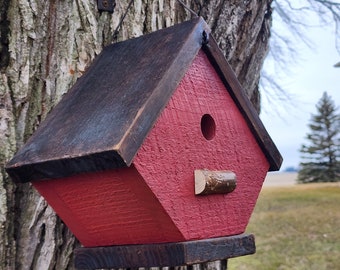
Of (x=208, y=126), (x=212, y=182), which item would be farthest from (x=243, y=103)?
(x=212, y=182)

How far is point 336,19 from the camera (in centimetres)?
650

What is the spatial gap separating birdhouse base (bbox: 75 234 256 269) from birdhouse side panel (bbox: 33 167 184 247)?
2cm

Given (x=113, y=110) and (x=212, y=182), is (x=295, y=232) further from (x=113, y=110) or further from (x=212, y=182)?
(x=113, y=110)

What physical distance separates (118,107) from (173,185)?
19 centimetres

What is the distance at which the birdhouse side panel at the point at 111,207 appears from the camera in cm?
112

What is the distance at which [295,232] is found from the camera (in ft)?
24.7

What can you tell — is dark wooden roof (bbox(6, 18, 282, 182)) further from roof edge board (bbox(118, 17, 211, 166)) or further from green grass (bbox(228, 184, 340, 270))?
green grass (bbox(228, 184, 340, 270))

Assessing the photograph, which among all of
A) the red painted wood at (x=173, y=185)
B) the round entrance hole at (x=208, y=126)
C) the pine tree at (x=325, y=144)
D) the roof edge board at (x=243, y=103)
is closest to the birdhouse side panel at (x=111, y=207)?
the red painted wood at (x=173, y=185)

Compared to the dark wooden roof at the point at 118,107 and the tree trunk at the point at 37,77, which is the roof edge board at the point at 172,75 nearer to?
the dark wooden roof at the point at 118,107

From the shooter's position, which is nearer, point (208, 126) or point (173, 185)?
point (173, 185)

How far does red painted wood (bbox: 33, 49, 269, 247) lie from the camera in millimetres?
1129

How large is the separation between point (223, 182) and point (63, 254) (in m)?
0.49

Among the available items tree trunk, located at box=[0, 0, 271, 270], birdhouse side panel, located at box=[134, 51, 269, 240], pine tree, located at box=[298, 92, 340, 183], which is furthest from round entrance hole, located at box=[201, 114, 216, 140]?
pine tree, located at box=[298, 92, 340, 183]

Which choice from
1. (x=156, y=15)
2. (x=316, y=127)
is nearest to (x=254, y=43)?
(x=156, y=15)
